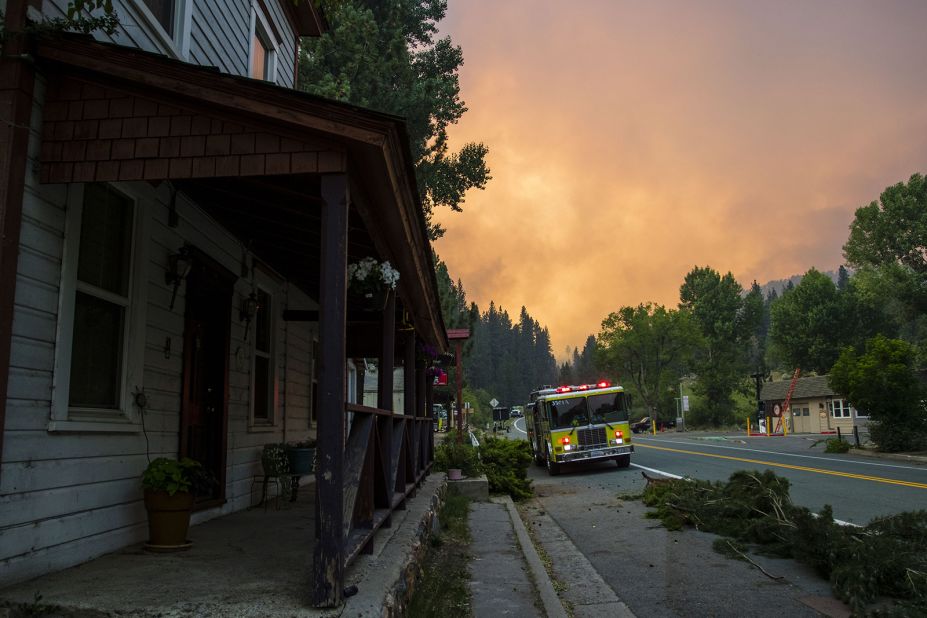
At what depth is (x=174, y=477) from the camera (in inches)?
205

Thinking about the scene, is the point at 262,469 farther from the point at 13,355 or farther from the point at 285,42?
the point at 285,42

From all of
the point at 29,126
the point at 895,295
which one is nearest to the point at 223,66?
the point at 29,126

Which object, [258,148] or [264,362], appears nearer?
[258,148]

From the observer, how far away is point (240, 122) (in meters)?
4.38

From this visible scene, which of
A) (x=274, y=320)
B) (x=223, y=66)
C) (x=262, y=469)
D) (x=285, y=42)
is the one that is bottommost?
(x=262, y=469)

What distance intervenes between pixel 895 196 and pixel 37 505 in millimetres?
64703

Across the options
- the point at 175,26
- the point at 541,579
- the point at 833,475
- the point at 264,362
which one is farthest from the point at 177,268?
the point at 833,475

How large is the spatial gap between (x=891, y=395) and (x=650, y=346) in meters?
48.4

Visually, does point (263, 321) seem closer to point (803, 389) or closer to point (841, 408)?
point (841, 408)

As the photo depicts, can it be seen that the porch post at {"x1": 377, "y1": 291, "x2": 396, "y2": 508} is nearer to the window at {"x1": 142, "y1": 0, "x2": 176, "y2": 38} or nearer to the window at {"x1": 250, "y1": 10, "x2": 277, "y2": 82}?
the window at {"x1": 142, "y1": 0, "x2": 176, "y2": 38}

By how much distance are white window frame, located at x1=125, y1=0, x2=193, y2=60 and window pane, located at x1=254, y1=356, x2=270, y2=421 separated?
3928 millimetres

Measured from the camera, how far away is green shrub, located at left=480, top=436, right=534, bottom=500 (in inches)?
570

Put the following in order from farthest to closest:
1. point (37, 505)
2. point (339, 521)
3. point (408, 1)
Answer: point (408, 1) < point (37, 505) < point (339, 521)

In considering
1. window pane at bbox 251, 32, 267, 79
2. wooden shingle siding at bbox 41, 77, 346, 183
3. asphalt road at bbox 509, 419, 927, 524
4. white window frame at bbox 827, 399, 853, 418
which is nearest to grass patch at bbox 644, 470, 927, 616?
asphalt road at bbox 509, 419, 927, 524
